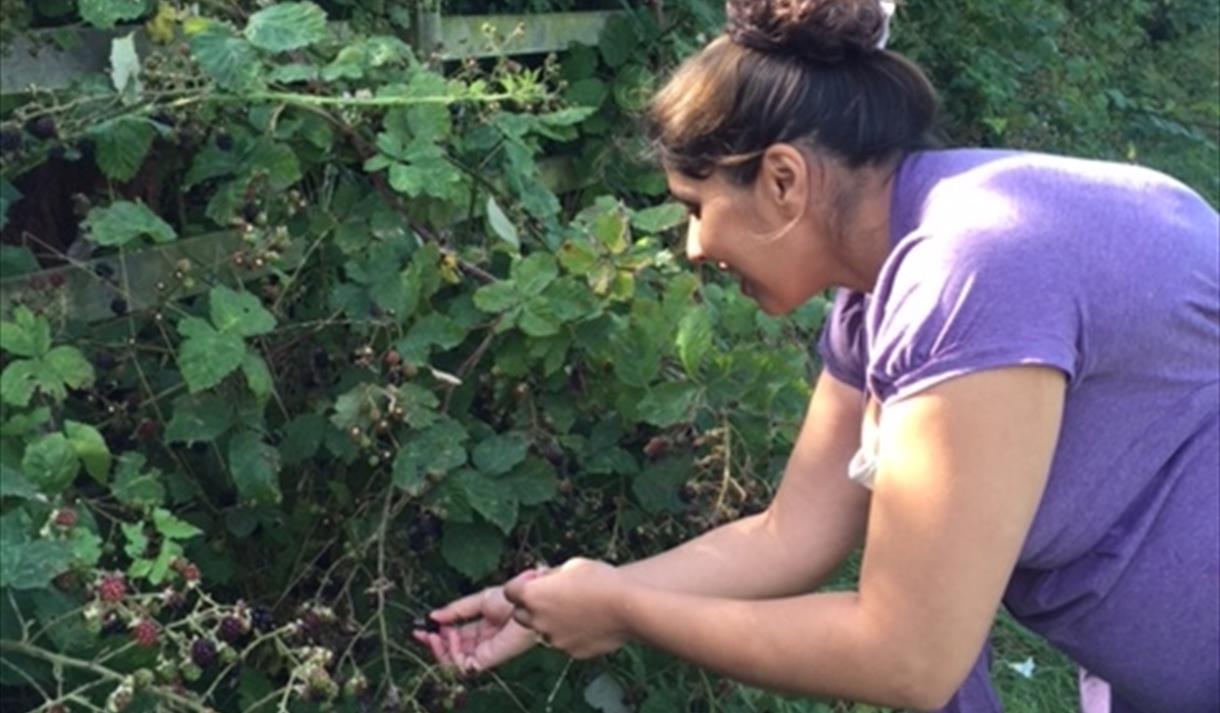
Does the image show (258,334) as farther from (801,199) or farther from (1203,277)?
(1203,277)

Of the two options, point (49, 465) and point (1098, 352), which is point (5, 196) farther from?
point (1098, 352)

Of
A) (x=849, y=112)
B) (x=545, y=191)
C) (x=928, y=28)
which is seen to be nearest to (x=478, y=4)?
(x=545, y=191)

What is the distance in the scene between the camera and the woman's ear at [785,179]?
199 cm

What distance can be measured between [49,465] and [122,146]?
1.49 ft

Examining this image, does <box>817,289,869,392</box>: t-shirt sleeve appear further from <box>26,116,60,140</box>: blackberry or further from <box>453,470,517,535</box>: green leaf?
<box>26,116,60,140</box>: blackberry

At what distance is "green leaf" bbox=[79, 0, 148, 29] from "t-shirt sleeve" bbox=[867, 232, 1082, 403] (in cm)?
99

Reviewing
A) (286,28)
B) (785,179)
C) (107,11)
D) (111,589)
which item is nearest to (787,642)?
(785,179)

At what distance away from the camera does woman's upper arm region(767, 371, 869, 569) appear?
2346mm

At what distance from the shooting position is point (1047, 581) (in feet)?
6.95

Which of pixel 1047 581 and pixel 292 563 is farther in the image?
pixel 292 563

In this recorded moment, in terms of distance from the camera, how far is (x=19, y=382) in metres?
2.09

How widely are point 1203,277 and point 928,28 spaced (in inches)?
147

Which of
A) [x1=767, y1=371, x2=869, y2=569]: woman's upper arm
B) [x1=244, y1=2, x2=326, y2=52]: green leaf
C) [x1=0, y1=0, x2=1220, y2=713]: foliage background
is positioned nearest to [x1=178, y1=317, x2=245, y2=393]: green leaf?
[x1=0, y1=0, x2=1220, y2=713]: foliage background

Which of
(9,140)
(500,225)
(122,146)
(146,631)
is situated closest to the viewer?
(146,631)
